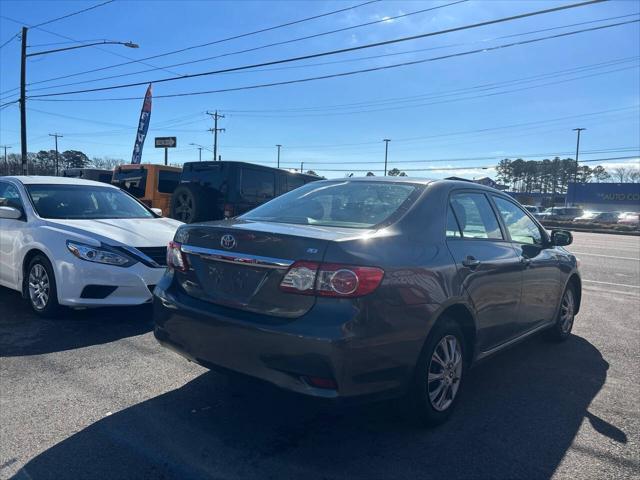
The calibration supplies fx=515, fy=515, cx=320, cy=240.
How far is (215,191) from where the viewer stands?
1078 cm

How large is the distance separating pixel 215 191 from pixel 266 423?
26.3ft

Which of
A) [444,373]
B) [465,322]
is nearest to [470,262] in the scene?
[465,322]

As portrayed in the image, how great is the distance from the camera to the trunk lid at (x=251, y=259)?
9.34 ft

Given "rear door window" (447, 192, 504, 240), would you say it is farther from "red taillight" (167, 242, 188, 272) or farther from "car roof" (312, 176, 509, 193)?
"red taillight" (167, 242, 188, 272)

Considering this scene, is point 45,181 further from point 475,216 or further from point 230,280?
point 475,216

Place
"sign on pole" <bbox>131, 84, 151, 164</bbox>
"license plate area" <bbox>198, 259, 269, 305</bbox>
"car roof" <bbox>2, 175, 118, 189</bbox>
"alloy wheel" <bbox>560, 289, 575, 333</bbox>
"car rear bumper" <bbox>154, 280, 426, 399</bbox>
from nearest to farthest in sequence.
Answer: "car rear bumper" <bbox>154, 280, 426, 399</bbox>, "license plate area" <bbox>198, 259, 269, 305</bbox>, "alloy wheel" <bbox>560, 289, 575, 333</bbox>, "car roof" <bbox>2, 175, 118, 189</bbox>, "sign on pole" <bbox>131, 84, 151, 164</bbox>

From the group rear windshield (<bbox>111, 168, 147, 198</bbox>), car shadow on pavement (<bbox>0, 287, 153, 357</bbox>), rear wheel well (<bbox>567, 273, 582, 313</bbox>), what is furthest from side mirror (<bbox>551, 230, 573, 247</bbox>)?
rear windshield (<bbox>111, 168, 147, 198</bbox>)

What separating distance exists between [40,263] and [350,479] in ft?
13.9

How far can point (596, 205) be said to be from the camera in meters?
70.6

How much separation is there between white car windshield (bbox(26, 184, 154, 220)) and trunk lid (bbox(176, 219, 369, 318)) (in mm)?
3324

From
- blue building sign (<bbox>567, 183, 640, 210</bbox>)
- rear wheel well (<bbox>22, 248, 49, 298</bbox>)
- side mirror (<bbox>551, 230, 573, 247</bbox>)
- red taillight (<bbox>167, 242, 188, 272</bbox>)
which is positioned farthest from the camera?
blue building sign (<bbox>567, 183, 640, 210</bbox>)

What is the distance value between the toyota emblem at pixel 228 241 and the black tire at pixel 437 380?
1.30 m

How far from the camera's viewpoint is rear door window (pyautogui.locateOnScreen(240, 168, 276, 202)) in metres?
10.9

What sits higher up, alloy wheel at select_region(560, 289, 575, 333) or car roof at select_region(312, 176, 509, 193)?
car roof at select_region(312, 176, 509, 193)
